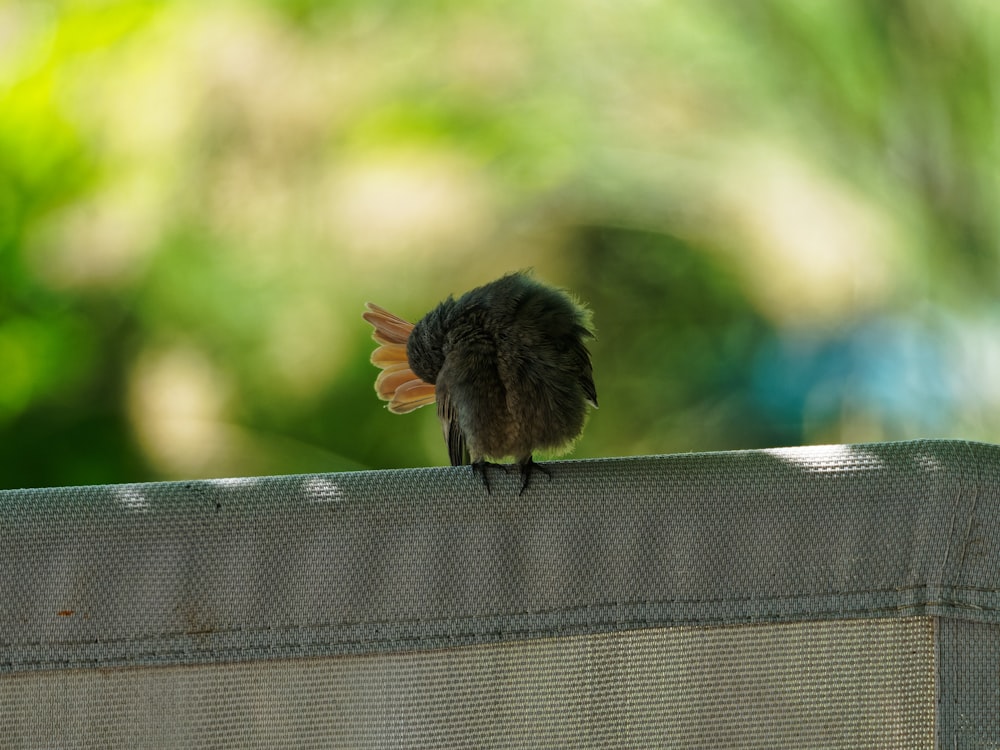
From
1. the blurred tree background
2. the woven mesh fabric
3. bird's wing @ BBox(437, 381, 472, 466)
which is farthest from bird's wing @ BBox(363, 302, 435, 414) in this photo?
the blurred tree background

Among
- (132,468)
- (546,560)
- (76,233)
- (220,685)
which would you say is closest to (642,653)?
(546,560)

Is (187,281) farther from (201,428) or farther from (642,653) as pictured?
(642,653)

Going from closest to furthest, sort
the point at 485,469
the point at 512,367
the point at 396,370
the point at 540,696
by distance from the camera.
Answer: the point at 540,696
the point at 485,469
the point at 512,367
the point at 396,370

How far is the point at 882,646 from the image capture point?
2.89 feet

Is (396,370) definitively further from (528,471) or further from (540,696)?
(540,696)

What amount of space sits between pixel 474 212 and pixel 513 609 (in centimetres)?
232

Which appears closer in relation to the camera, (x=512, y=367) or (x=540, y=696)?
(x=540, y=696)

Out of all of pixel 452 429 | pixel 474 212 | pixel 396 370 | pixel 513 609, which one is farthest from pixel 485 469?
pixel 474 212

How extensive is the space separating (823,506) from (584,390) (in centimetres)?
38

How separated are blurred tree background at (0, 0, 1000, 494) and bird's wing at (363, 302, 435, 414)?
64.2 inches

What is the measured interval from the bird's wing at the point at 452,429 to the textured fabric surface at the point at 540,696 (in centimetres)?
39

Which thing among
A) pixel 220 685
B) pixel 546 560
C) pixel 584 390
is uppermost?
pixel 584 390

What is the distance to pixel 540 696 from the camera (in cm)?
88

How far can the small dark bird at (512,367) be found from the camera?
1.14 metres
